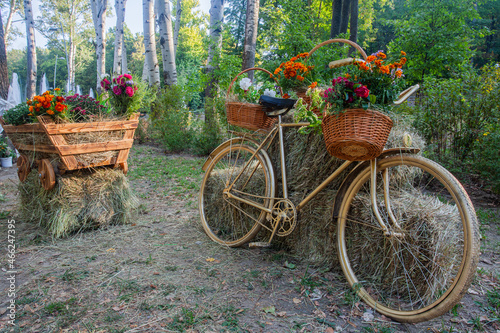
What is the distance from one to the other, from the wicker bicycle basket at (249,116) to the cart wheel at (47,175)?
6.49 feet

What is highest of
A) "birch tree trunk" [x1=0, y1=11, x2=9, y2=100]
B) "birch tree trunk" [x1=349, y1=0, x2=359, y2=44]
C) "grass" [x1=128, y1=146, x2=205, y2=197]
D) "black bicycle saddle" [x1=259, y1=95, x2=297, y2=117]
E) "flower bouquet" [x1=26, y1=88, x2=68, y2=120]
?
"birch tree trunk" [x1=349, y1=0, x2=359, y2=44]

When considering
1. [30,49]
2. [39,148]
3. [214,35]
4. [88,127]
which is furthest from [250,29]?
[30,49]

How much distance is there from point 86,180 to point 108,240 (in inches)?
28.6

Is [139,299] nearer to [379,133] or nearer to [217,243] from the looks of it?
[217,243]

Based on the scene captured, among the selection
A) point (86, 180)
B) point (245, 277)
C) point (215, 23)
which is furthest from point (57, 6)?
point (245, 277)

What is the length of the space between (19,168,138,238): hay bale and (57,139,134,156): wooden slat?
0.30 m

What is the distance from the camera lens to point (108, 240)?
11.0ft

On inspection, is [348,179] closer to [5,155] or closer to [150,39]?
[5,155]

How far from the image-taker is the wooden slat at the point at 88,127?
10.1ft

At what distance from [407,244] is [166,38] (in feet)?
32.4

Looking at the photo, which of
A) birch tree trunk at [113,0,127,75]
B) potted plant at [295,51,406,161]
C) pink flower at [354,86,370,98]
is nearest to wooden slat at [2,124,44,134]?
potted plant at [295,51,406,161]

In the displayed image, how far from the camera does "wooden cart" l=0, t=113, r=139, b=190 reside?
3168mm

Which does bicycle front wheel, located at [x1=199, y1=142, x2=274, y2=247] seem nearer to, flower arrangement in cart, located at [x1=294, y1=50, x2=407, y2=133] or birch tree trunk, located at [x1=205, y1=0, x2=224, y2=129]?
flower arrangement in cart, located at [x1=294, y1=50, x2=407, y2=133]

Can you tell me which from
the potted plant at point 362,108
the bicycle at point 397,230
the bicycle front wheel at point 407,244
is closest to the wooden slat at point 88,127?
the bicycle at point 397,230
